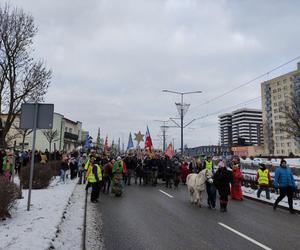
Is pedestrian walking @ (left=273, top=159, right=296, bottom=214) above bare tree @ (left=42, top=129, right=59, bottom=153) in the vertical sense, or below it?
below

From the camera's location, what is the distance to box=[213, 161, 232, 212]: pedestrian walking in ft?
36.7

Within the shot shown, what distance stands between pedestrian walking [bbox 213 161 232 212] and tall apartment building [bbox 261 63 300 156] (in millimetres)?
84844

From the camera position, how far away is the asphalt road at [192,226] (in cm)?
688

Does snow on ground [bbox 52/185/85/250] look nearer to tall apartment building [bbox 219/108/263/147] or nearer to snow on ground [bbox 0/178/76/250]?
snow on ground [bbox 0/178/76/250]

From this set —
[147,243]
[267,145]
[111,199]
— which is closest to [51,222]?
[147,243]

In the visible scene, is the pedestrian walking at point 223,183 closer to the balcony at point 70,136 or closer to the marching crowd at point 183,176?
the marching crowd at point 183,176

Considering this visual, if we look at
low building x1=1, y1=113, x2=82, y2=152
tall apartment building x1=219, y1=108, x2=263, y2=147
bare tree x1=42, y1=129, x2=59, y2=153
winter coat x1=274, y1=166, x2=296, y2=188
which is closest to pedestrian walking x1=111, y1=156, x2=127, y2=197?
winter coat x1=274, y1=166, x2=296, y2=188

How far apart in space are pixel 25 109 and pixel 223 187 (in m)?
7.22

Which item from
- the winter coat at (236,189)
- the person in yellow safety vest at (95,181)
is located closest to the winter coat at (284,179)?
the winter coat at (236,189)

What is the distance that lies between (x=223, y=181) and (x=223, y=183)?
2.9 inches

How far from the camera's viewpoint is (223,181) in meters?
11.5

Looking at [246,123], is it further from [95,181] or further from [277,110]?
[95,181]

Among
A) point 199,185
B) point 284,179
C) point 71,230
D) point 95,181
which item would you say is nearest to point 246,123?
point 284,179

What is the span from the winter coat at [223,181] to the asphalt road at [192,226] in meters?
0.74
